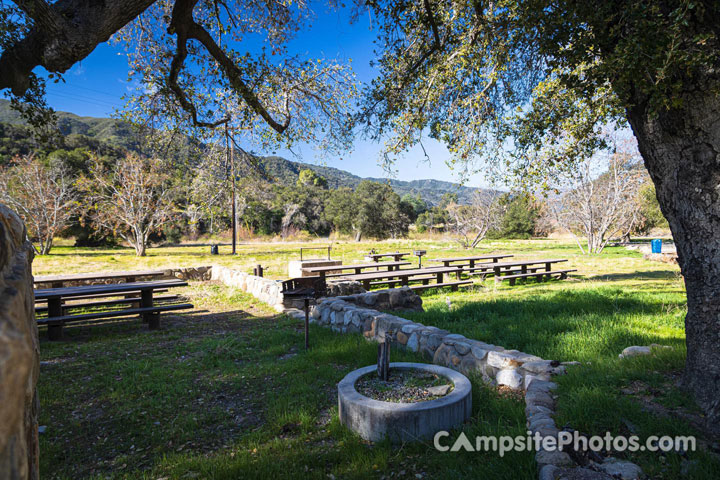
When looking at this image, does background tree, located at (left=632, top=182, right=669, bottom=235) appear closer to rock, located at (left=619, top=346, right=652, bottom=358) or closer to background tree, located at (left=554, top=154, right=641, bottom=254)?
background tree, located at (left=554, top=154, right=641, bottom=254)

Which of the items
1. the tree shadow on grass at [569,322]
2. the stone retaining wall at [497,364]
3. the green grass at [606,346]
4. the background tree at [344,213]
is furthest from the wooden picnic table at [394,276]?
the background tree at [344,213]

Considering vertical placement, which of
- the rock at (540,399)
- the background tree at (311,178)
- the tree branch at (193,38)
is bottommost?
the rock at (540,399)

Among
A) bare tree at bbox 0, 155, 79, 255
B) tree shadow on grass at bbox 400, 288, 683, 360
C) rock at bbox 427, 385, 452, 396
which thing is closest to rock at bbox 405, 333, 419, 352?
tree shadow on grass at bbox 400, 288, 683, 360

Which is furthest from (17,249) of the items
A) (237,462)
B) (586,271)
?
(586,271)

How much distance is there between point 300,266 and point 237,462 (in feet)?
30.2

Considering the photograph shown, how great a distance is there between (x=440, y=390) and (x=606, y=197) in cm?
2016

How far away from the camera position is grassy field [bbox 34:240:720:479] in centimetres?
249

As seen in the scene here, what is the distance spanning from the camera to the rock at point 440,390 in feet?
10.3

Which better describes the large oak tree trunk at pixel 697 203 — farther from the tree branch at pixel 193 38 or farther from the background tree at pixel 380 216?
the background tree at pixel 380 216

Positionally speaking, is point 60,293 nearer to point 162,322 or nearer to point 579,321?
point 162,322

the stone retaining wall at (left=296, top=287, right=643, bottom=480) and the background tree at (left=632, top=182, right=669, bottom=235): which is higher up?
the background tree at (left=632, top=182, right=669, bottom=235)

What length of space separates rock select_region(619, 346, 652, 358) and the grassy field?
15 cm

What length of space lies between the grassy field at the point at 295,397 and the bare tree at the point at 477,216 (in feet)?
53.2

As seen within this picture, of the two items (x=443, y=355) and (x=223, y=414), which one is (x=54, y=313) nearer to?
(x=223, y=414)
